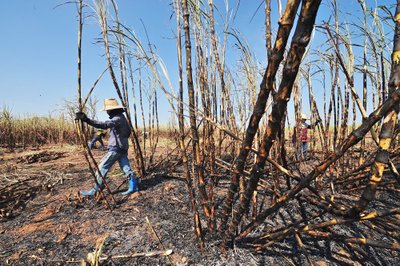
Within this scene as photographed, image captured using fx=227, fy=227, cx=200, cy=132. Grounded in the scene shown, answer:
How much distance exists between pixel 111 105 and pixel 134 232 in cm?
170

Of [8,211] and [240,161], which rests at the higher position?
[240,161]

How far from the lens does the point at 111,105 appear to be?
295 centimetres

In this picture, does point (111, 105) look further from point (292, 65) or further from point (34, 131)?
point (34, 131)

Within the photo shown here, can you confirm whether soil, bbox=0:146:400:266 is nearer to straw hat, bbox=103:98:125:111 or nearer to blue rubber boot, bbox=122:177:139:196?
blue rubber boot, bbox=122:177:139:196

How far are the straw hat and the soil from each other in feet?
3.52

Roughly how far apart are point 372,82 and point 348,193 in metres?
1.29

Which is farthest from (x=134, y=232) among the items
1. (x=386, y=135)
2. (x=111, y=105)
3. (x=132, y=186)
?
(x=386, y=135)

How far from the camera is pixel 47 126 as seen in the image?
32.0 ft

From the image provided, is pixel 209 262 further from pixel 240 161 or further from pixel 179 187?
pixel 179 187

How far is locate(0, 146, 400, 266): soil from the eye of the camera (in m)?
1.51

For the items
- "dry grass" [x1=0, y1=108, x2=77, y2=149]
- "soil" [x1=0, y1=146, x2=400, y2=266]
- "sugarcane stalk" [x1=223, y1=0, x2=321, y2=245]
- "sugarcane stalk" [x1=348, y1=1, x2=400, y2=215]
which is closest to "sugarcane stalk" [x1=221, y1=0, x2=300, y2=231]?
"sugarcane stalk" [x1=223, y1=0, x2=321, y2=245]

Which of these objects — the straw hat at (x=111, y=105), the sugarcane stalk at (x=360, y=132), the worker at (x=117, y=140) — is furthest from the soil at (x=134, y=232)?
the straw hat at (x=111, y=105)

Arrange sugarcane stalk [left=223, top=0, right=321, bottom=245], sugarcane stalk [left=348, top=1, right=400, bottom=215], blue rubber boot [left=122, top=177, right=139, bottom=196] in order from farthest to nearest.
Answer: blue rubber boot [left=122, top=177, right=139, bottom=196] < sugarcane stalk [left=348, top=1, right=400, bottom=215] < sugarcane stalk [left=223, top=0, right=321, bottom=245]

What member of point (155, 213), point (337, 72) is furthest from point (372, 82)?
point (155, 213)
